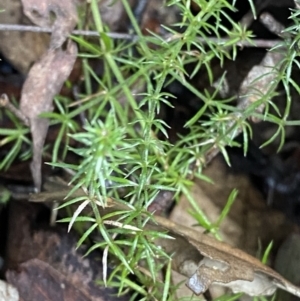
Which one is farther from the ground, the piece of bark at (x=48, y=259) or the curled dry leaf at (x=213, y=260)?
the curled dry leaf at (x=213, y=260)

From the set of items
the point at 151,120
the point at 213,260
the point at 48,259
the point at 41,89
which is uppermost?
the point at 151,120

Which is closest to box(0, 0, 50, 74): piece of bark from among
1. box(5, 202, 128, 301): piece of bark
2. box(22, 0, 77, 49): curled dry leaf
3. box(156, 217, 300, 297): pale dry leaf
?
box(22, 0, 77, 49): curled dry leaf

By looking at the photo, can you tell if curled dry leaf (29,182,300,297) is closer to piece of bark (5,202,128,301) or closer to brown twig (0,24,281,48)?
piece of bark (5,202,128,301)

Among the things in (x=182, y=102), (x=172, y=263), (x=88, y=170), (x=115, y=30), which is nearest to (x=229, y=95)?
(x=182, y=102)

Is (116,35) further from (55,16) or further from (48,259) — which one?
(48,259)

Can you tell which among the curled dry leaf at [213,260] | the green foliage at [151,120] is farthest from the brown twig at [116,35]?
the curled dry leaf at [213,260]

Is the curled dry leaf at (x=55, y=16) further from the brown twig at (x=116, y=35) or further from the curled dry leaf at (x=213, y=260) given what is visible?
the curled dry leaf at (x=213, y=260)

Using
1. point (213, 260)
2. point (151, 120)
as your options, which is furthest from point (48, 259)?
point (151, 120)
